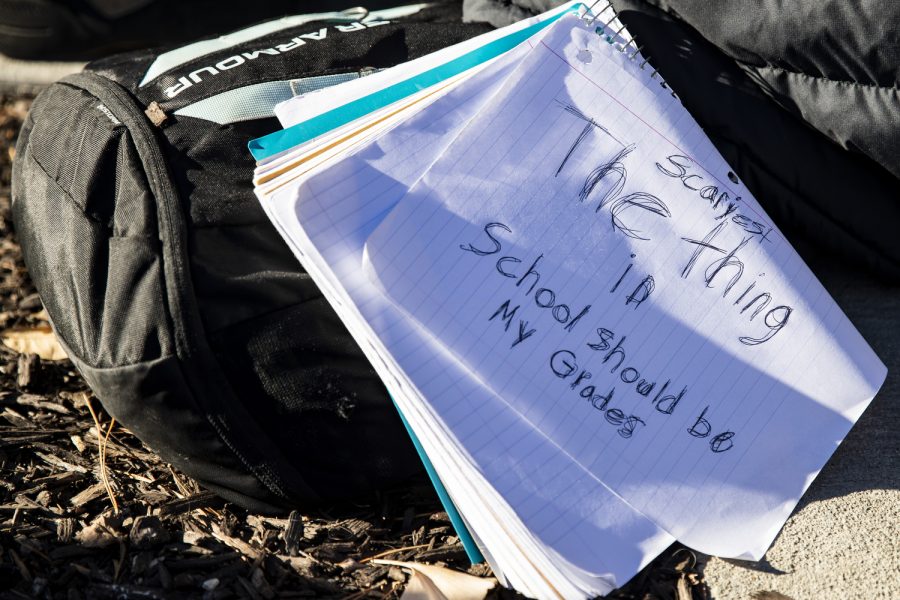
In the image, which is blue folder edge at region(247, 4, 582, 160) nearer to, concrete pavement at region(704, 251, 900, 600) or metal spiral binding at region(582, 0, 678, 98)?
metal spiral binding at region(582, 0, 678, 98)

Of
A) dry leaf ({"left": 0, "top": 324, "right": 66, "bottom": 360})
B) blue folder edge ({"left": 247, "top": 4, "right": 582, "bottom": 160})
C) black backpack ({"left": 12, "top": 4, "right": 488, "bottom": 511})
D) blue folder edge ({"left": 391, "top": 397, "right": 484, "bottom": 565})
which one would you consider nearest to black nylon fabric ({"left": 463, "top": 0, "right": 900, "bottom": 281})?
blue folder edge ({"left": 247, "top": 4, "right": 582, "bottom": 160})

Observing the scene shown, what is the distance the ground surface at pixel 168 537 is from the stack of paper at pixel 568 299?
0.12m

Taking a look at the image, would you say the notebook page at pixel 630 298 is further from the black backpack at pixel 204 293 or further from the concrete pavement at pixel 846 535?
the black backpack at pixel 204 293

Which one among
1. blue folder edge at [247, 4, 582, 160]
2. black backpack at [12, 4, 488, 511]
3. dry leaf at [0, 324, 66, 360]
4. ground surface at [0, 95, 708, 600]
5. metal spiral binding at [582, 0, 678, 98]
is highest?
metal spiral binding at [582, 0, 678, 98]

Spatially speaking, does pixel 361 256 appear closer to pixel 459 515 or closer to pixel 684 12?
pixel 459 515

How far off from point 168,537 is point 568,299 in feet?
1.93

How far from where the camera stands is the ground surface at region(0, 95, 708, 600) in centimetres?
95

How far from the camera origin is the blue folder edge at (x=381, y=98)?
902mm

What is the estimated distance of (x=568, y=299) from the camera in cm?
91

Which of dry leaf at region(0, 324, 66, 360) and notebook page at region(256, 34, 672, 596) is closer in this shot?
notebook page at region(256, 34, 672, 596)

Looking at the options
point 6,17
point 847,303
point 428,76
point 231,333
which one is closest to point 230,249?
point 231,333

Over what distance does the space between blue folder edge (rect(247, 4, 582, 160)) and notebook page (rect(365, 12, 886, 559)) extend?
0.05 meters

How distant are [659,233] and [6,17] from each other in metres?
1.47

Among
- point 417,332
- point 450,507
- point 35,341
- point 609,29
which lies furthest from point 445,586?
point 35,341
